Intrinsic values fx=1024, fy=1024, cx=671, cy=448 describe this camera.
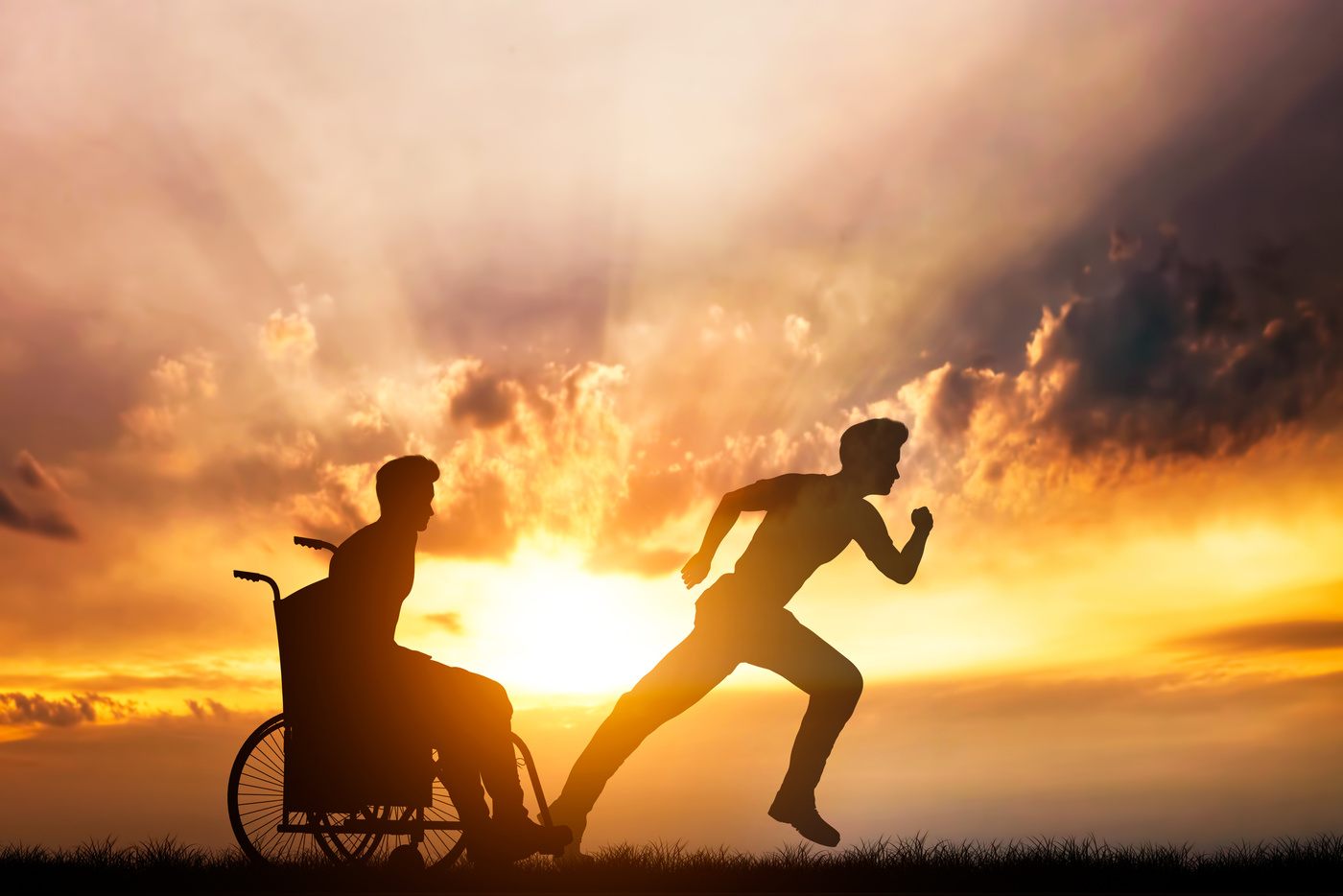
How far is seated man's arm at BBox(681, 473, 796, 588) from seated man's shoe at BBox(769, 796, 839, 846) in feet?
6.17

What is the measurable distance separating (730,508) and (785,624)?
104 centimetres

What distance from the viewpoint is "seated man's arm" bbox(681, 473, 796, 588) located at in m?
8.35

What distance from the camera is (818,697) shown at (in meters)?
8.12

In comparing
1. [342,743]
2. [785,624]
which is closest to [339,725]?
[342,743]

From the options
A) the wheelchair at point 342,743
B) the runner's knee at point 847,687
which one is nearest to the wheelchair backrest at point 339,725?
the wheelchair at point 342,743

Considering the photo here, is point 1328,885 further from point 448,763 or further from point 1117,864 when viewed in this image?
point 448,763

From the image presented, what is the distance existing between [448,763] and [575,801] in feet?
7.90

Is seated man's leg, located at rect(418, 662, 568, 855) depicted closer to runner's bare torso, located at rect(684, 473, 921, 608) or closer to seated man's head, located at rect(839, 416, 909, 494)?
runner's bare torso, located at rect(684, 473, 921, 608)

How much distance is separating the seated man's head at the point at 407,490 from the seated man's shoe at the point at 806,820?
12.7 ft

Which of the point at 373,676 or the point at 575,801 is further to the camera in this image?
the point at 575,801

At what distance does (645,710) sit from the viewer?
8203 millimetres

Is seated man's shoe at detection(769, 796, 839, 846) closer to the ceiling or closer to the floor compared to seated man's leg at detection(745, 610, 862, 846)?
closer to the floor

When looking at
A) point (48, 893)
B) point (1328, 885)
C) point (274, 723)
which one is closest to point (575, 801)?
point (274, 723)

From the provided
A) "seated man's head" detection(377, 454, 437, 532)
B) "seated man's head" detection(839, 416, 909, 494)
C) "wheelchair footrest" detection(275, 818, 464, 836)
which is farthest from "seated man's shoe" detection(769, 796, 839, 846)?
"seated man's head" detection(377, 454, 437, 532)
